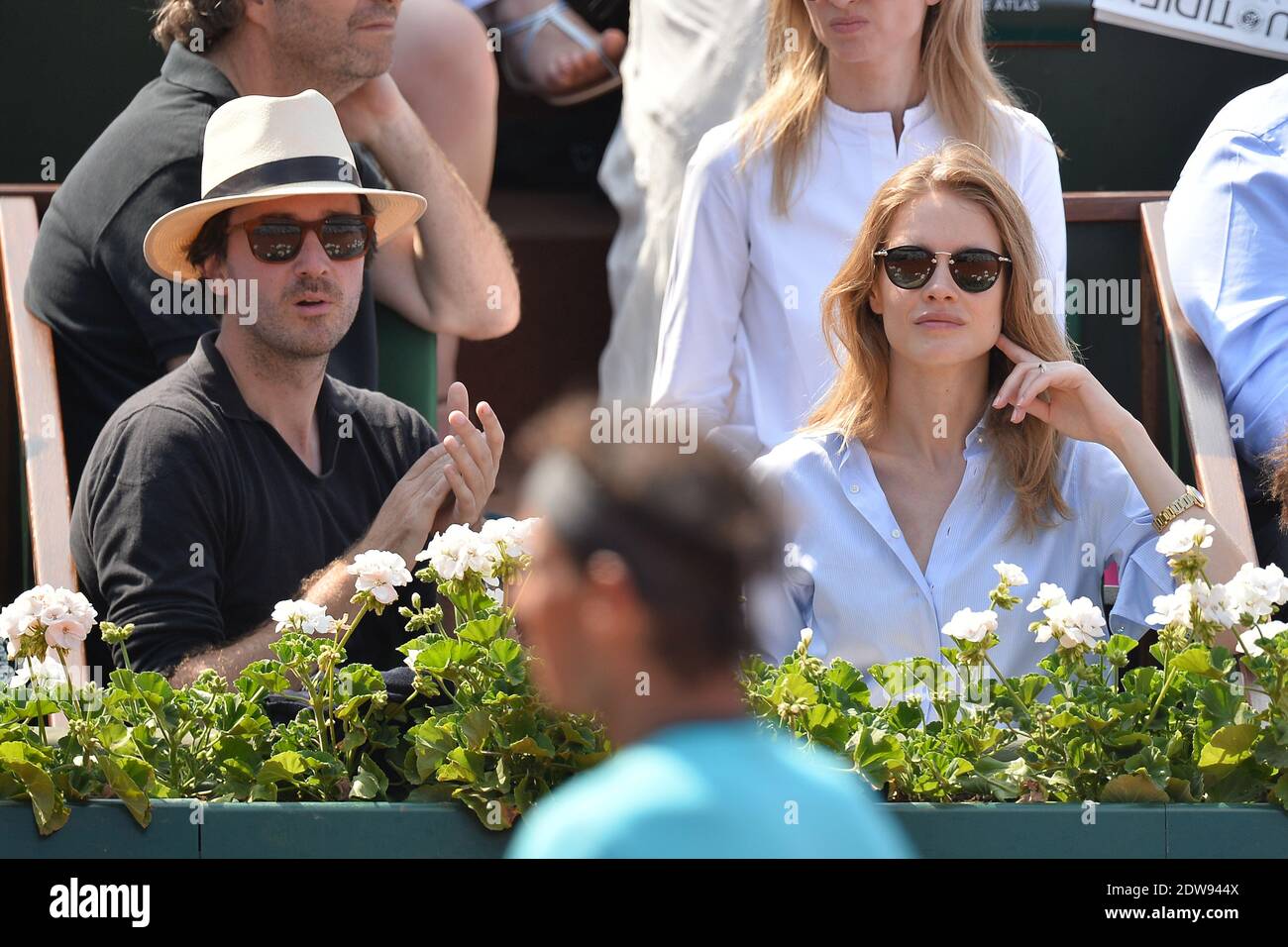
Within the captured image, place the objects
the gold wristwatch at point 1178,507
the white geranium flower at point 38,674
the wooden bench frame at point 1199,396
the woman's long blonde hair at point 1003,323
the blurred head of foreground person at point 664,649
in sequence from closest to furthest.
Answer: the blurred head of foreground person at point 664,649, the white geranium flower at point 38,674, the gold wristwatch at point 1178,507, the woman's long blonde hair at point 1003,323, the wooden bench frame at point 1199,396

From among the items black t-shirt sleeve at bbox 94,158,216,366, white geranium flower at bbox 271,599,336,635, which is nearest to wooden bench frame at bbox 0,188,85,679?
black t-shirt sleeve at bbox 94,158,216,366

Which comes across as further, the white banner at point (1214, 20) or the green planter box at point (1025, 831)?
the white banner at point (1214, 20)

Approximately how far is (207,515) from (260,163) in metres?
0.63

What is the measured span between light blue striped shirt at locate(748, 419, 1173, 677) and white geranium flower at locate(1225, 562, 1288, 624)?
45 cm

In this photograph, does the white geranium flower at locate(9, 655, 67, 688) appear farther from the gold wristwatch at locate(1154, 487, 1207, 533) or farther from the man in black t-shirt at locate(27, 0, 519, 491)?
the gold wristwatch at locate(1154, 487, 1207, 533)

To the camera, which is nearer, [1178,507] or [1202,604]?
[1202,604]

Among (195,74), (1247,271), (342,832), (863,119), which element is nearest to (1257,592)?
(342,832)

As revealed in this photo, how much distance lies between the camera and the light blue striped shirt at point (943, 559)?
2893 mm

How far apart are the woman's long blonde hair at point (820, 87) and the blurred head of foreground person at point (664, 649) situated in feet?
6.80

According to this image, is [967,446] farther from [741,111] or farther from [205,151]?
[205,151]

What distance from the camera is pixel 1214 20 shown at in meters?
4.05

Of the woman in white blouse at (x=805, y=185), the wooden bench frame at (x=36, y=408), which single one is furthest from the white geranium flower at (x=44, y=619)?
the woman in white blouse at (x=805, y=185)

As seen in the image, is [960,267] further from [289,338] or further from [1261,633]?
[289,338]

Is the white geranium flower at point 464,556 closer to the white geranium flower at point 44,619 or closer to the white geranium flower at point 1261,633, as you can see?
the white geranium flower at point 44,619
